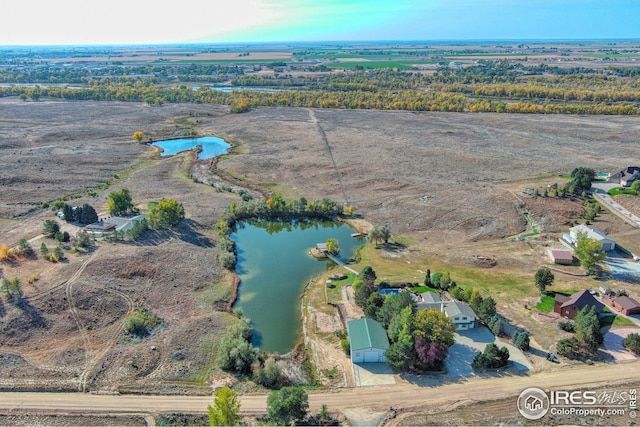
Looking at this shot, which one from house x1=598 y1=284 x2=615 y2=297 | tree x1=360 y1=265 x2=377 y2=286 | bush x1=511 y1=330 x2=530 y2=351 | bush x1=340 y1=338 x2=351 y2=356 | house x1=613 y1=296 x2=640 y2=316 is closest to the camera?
bush x1=511 y1=330 x2=530 y2=351

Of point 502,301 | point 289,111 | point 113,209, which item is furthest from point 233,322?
point 289,111

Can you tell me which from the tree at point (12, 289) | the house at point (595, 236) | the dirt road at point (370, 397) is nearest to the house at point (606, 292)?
the house at point (595, 236)

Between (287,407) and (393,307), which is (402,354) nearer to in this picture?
(393,307)

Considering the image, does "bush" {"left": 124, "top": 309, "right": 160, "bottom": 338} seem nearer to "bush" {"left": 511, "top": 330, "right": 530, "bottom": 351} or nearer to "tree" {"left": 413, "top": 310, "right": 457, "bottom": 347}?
"tree" {"left": 413, "top": 310, "right": 457, "bottom": 347}

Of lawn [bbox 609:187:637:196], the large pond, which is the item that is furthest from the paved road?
the large pond

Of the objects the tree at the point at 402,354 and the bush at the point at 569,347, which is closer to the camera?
the tree at the point at 402,354

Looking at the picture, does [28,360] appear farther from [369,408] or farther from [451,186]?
[451,186]

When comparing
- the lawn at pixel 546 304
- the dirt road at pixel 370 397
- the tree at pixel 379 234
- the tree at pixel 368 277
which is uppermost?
the tree at pixel 379 234

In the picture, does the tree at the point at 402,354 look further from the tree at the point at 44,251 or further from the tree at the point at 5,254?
the tree at the point at 5,254
